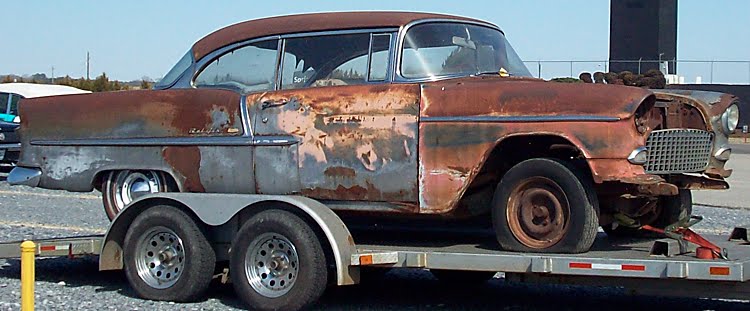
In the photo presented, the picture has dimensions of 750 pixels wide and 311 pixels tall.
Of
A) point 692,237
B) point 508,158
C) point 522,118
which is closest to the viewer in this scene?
point 522,118

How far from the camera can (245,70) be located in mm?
8195

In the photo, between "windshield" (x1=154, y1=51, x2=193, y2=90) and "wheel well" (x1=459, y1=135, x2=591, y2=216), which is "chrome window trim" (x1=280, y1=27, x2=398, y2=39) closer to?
"windshield" (x1=154, y1=51, x2=193, y2=90)

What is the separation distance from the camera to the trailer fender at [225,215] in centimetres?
712

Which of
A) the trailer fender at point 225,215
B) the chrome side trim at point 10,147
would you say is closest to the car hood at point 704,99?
the trailer fender at point 225,215

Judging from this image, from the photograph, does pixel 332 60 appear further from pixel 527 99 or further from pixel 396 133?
pixel 527 99

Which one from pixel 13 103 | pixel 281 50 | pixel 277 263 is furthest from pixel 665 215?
pixel 13 103

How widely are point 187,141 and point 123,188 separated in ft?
2.77

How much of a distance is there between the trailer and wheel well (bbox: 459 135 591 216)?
12.5 inches

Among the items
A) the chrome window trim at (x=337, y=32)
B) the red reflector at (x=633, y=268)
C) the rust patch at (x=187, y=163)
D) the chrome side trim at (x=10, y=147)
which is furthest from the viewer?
the chrome side trim at (x=10, y=147)

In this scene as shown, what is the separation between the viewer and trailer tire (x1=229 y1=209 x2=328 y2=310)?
720 centimetres

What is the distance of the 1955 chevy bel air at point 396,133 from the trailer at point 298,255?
22 cm

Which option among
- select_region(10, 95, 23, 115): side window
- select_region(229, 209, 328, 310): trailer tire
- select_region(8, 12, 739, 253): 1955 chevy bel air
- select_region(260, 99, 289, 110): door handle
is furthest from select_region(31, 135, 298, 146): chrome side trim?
select_region(10, 95, 23, 115): side window

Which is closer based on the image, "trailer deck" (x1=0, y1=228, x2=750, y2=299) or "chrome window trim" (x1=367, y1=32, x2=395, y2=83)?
"trailer deck" (x1=0, y1=228, x2=750, y2=299)

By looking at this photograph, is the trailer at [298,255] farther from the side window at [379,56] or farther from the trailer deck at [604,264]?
the side window at [379,56]
